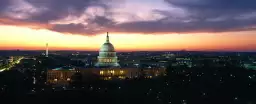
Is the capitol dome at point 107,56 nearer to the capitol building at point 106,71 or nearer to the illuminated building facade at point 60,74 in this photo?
the capitol building at point 106,71

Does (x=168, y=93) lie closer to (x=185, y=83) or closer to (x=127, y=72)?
(x=185, y=83)

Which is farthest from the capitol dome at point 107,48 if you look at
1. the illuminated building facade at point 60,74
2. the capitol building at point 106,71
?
the illuminated building facade at point 60,74

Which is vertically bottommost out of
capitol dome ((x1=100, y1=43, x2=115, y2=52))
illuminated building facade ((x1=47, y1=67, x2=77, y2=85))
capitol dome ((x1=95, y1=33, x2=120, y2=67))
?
illuminated building facade ((x1=47, y1=67, x2=77, y2=85))

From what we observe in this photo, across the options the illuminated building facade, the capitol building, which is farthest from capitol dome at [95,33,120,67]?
→ the illuminated building facade

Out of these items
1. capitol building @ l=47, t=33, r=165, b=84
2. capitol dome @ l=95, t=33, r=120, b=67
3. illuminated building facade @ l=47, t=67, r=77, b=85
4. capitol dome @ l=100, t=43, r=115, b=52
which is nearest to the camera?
illuminated building facade @ l=47, t=67, r=77, b=85

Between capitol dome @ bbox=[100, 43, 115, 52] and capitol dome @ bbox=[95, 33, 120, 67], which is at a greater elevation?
capitol dome @ bbox=[100, 43, 115, 52]

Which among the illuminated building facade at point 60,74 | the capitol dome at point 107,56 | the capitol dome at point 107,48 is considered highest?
the capitol dome at point 107,48

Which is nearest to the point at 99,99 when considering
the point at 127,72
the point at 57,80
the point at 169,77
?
the point at 169,77

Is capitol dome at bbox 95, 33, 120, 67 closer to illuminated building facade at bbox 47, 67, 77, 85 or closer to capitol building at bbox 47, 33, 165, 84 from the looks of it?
capitol building at bbox 47, 33, 165, 84

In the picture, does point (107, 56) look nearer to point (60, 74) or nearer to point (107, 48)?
point (107, 48)
